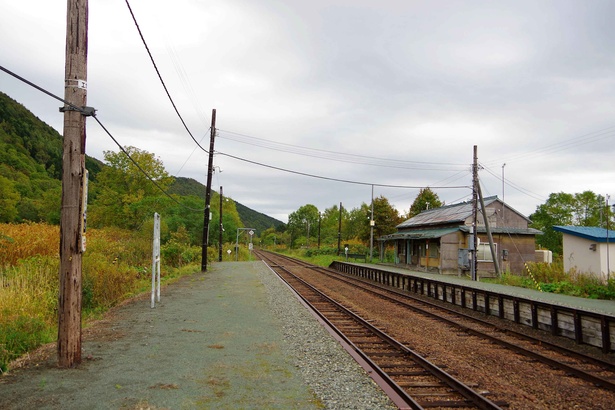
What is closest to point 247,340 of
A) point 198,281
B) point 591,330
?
point 591,330

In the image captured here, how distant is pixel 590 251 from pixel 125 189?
51.6 meters

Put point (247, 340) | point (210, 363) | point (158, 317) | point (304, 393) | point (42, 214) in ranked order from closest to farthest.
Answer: point (304, 393) < point (210, 363) < point (247, 340) < point (158, 317) < point (42, 214)

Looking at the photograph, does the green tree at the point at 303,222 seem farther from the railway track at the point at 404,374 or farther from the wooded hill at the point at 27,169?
the railway track at the point at 404,374

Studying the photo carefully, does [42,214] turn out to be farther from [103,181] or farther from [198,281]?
[198,281]

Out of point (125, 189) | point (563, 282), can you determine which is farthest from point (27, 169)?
point (563, 282)

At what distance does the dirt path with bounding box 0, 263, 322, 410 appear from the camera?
17.6 ft

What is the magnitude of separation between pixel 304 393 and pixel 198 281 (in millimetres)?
16673

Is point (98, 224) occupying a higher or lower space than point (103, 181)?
lower

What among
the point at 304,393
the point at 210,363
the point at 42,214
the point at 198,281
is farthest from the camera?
the point at 42,214

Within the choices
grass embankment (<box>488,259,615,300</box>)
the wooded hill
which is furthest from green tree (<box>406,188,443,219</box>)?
grass embankment (<box>488,259,615,300</box>)

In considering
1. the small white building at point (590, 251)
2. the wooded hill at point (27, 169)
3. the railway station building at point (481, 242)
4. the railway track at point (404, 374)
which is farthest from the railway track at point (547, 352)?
the wooded hill at point (27, 169)

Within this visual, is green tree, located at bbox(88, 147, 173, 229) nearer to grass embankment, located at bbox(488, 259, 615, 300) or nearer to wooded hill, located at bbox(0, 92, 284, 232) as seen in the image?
wooded hill, located at bbox(0, 92, 284, 232)

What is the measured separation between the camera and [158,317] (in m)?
11.4

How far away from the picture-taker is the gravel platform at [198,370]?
5.42m
